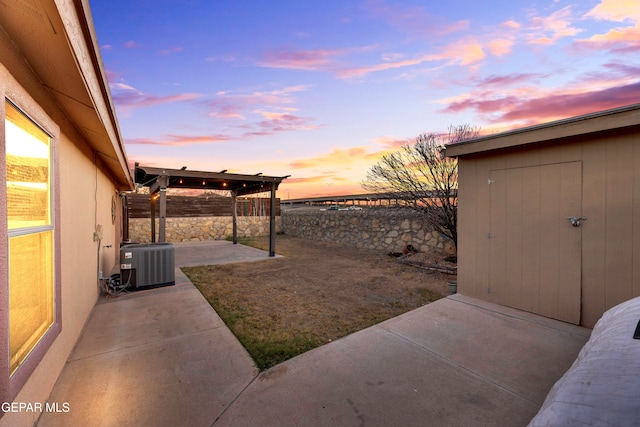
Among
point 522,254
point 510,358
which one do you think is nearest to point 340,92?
point 522,254

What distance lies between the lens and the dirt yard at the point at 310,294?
3443 mm

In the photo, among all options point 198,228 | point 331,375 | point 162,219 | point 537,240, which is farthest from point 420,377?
point 198,228

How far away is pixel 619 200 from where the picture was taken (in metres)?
3.12

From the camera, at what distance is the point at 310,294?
506 cm

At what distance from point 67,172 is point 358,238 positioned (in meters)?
9.31

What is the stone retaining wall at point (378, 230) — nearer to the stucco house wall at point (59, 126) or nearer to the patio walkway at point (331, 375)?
the patio walkway at point (331, 375)

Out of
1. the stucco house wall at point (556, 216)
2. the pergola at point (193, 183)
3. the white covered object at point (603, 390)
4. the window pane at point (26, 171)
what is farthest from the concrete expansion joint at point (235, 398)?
the pergola at point (193, 183)

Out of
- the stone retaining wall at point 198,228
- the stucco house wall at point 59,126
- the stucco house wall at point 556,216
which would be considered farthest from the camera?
the stone retaining wall at point 198,228

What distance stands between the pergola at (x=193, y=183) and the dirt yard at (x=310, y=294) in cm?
159

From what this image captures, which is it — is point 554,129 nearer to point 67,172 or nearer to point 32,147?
point 32,147

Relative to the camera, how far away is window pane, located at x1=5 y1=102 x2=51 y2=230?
1.55m

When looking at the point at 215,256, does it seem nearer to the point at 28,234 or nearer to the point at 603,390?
the point at 28,234

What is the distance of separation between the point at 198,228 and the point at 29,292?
13.0 metres

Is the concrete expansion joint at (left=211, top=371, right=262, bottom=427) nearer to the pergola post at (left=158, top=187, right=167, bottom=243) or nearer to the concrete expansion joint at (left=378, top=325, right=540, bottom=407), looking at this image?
the concrete expansion joint at (left=378, top=325, right=540, bottom=407)
